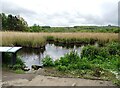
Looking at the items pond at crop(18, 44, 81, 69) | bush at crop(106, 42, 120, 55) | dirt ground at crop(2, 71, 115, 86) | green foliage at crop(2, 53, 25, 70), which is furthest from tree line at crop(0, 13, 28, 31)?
dirt ground at crop(2, 71, 115, 86)

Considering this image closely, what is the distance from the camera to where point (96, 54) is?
8891 millimetres

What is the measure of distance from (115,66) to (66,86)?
100 inches

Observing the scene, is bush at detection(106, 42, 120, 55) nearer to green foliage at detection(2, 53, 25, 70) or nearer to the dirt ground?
green foliage at detection(2, 53, 25, 70)

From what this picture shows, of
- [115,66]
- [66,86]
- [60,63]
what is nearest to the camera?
[66,86]

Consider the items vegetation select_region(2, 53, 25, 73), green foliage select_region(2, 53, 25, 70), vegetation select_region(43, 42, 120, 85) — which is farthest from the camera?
green foliage select_region(2, 53, 25, 70)

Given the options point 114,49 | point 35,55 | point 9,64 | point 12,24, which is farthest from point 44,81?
point 12,24

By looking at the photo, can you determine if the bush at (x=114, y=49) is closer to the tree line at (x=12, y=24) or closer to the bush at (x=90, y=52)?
the bush at (x=90, y=52)

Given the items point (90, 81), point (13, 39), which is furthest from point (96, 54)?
point (13, 39)

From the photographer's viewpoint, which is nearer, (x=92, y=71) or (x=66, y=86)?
(x=66, y=86)

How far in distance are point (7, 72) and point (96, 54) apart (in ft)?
12.9

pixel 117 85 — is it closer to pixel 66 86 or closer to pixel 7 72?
pixel 66 86

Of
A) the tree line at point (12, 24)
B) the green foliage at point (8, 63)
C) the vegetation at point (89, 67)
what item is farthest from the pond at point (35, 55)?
the tree line at point (12, 24)

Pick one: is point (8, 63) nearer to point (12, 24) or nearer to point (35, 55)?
point (35, 55)

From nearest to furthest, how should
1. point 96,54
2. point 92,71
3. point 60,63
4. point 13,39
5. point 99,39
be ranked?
point 92,71, point 60,63, point 96,54, point 13,39, point 99,39
